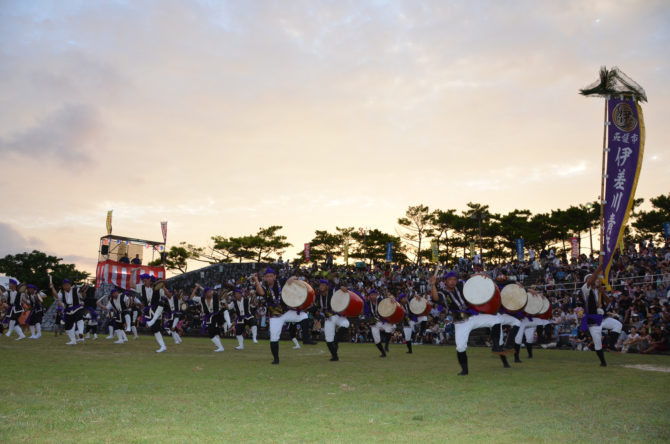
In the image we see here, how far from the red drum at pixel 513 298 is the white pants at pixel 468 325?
1.82 m

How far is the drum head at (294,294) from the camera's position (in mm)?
10797

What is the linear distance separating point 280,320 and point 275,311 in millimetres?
266

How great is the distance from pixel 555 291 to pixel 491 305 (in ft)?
45.9

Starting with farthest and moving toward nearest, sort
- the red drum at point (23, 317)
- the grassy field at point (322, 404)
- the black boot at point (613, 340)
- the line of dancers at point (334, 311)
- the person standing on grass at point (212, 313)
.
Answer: the red drum at point (23, 317)
the black boot at point (613, 340)
the person standing on grass at point (212, 313)
the line of dancers at point (334, 311)
the grassy field at point (322, 404)

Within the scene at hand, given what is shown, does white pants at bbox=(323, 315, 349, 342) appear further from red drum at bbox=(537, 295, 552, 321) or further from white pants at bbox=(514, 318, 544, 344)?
red drum at bbox=(537, 295, 552, 321)

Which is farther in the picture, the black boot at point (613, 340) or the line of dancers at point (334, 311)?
the black boot at point (613, 340)

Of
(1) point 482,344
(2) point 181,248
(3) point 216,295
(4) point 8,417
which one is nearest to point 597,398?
(4) point 8,417

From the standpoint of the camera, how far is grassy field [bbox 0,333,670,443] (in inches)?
163

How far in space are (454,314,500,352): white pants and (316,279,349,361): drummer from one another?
3.18 metres

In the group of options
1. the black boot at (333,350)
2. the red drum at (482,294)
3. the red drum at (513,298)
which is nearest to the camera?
the red drum at (482,294)

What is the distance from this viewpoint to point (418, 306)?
16.0 meters

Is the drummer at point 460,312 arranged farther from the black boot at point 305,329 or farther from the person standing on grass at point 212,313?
the person standing on grass at point 212,313

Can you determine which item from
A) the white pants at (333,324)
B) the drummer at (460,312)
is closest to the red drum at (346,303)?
the white pants at (333,324)

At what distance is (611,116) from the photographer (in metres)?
12.7
